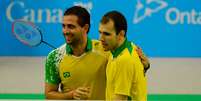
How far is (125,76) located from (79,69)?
35cm

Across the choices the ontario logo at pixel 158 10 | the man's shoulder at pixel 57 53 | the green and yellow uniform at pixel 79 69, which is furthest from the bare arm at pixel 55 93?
the ontario logo at pixel 158 10

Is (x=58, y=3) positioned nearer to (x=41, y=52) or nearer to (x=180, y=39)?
(x=41, y=52)

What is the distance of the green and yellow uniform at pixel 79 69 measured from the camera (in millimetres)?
2795

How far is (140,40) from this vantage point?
17.9 feet

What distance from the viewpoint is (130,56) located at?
261 cm

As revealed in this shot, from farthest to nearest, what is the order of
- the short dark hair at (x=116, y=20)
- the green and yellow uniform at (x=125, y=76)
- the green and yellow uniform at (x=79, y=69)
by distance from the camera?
1. the green and yellow uniform at (x=79, y=69)
2. the short dark hair at (x=116, y=20)
3. the green and yellow uniform at (x=125, y=76)

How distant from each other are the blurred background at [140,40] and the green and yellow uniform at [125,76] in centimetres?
278

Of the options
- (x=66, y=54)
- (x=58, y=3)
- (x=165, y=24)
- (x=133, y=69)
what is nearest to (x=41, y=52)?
(x=58, y=3)

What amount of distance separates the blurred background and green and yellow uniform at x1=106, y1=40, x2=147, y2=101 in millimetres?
2784

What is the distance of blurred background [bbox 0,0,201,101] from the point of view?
17.6 feet

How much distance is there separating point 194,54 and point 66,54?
2932 millimetres

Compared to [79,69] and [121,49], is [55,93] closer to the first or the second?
[79,69]

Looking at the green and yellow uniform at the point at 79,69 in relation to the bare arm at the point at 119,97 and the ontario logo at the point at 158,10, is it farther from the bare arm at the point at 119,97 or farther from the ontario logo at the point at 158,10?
the ontario logo at the point at 158,10

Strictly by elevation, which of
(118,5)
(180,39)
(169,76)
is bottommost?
(169,76)
